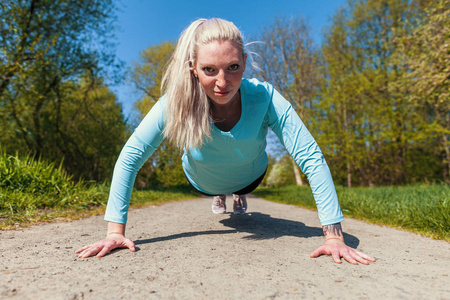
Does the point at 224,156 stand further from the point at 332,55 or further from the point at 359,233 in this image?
the point at 332,55

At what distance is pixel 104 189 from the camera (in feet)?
18.2

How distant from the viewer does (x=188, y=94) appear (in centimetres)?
222

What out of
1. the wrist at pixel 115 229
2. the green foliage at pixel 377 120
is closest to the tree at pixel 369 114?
the green foliage at pixel 377 120

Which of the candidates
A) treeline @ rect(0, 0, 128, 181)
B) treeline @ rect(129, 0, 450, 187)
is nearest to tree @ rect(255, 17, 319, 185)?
treeline @ rect(129, 0, 450, 187)

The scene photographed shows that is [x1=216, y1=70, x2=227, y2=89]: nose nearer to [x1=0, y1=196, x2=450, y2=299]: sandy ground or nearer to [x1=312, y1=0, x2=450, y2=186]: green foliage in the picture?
[x1=0, y1=196, x2=450, y2=299]: sandy ground

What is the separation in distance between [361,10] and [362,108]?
21.6ft

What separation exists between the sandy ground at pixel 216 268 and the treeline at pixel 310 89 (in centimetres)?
440

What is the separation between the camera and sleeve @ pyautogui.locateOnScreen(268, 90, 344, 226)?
2100mm

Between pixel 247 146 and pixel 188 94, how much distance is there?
689mm

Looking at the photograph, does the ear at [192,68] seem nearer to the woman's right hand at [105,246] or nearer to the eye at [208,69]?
the eye at [208,69]

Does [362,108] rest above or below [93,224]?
above

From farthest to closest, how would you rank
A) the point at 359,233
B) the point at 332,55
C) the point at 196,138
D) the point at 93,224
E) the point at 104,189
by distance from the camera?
the point at 332,55
the point at 104,189
the point at 93,224
the point at 359,233
the point at 196,138

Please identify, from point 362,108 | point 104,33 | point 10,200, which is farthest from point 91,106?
point 362,108

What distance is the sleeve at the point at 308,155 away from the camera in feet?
6.89
